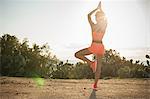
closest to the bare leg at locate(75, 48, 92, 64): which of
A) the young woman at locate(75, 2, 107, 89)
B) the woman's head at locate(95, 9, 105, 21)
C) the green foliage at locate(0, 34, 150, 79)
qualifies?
the young woman at locate(75, 2, 107, 89)

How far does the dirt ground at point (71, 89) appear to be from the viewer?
3.73 meters

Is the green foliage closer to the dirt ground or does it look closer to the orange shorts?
the dirt ground

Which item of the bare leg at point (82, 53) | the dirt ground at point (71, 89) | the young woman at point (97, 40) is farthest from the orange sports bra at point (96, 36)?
the dirt ground at point (71, 89)

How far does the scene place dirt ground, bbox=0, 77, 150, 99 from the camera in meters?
3.73

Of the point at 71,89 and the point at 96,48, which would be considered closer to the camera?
the point at 96,48

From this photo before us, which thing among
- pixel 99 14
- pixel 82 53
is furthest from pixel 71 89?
pixel 99 14

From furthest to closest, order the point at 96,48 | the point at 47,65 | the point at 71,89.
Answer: the point at 47,65, the point at 71,89, the point at 96,48

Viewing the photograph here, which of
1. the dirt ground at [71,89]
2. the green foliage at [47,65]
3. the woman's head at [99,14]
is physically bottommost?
the dirt ground at [71,89]

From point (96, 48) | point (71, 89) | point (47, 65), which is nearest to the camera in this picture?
point (96, 48)

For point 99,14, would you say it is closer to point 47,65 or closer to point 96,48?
point 96,48

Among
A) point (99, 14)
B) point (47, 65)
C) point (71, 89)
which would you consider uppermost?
point (99, 14)

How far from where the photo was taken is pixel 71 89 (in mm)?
4062

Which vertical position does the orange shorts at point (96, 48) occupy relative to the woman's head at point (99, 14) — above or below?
below

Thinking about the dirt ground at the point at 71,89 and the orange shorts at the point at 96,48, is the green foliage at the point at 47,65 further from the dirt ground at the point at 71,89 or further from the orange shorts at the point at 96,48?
the orange shorts at the point at 96,48
